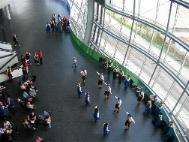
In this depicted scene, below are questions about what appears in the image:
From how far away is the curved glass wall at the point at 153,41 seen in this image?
19344 mm

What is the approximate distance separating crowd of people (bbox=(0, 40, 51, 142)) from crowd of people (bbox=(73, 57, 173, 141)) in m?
2.87

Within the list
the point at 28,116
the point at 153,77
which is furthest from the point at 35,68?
the point at 153,77

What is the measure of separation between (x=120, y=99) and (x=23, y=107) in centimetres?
616

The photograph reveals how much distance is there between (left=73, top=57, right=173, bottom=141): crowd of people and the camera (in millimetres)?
19484

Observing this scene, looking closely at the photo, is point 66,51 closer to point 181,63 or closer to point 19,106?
point 19,106

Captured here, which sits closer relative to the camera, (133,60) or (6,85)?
(6,85)

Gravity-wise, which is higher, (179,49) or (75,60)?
(179,49)

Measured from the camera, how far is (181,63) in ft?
66.7

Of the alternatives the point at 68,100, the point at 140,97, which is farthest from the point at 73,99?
the point at 140,97

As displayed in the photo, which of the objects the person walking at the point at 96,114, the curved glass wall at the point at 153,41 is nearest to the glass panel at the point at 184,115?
the curved glass wall at the point at 153,41

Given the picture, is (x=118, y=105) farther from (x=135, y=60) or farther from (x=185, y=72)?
(x=135, y=60)

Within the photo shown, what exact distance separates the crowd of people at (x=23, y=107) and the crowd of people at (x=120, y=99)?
2.87 meters

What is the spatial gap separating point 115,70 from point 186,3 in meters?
8.55

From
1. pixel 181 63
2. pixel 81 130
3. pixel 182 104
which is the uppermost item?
pixel 181 63
